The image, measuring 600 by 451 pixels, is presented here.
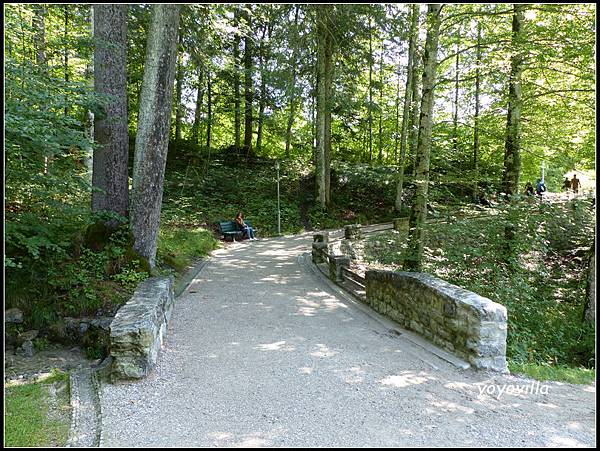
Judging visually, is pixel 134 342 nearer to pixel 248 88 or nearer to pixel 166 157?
pixel 166 157

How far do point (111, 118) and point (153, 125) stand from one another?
31.2 inches

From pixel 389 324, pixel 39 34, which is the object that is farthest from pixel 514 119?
pixel 39 34

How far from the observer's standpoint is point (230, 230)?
16344mm

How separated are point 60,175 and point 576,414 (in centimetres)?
766

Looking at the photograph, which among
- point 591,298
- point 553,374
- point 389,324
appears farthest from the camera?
point 591,298

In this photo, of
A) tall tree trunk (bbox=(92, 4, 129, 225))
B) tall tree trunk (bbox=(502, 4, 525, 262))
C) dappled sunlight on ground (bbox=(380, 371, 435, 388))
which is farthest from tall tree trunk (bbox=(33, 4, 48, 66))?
tall tree trunk (bbox=(502, 4, 525, 262))

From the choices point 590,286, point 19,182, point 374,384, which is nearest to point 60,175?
point 19,182

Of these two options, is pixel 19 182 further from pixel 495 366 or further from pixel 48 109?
pixel 495 366

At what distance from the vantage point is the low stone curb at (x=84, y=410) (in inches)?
130

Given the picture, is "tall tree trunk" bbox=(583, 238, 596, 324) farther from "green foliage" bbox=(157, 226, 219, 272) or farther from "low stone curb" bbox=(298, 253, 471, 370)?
"green foliage" bbox=(157, 226, 219, 272)

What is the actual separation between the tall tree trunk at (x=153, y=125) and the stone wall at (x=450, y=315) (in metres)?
4.95

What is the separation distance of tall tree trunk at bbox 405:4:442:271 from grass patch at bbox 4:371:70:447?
20.1ft

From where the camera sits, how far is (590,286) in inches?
314

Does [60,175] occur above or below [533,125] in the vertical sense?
below
